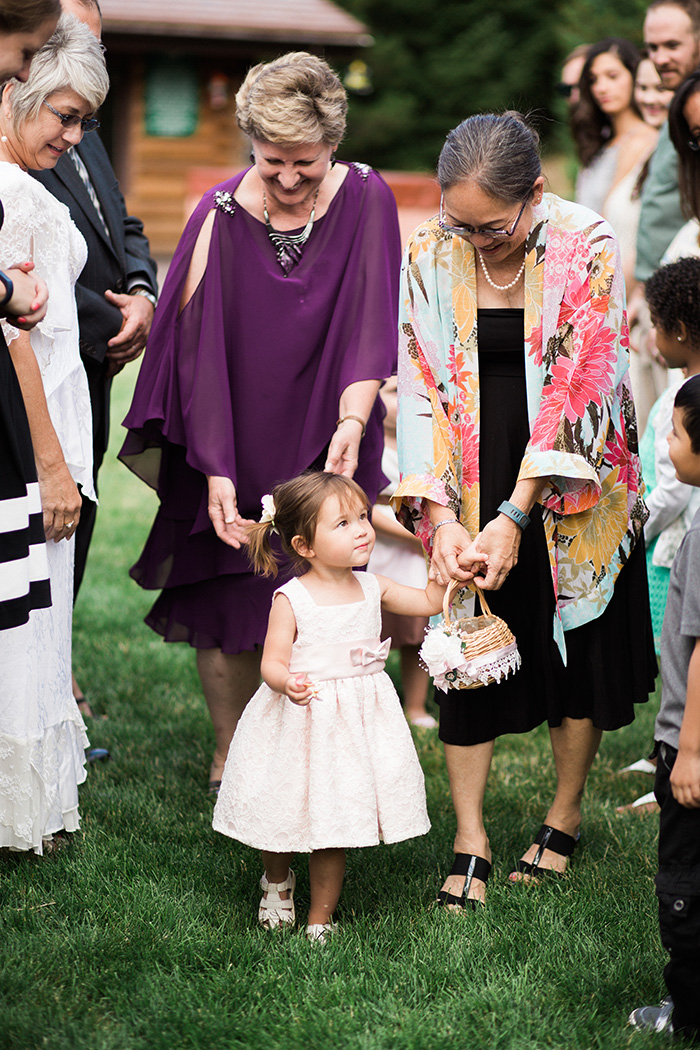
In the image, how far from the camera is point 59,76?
3.29 m

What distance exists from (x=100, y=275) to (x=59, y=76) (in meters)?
0.90

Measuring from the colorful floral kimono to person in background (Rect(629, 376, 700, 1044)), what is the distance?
1.85 feet

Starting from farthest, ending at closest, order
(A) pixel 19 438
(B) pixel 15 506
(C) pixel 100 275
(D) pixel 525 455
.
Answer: (C) pixel 100 275 < (D) pixel 525 455 < (A) pixel 19 438 < (B) pixel 15 506

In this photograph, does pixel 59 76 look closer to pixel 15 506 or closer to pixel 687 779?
pixel 15 506

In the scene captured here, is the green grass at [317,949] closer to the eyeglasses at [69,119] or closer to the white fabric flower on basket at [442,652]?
the white fabric flower on basket at [442,652]

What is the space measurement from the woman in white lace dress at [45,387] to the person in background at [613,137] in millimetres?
3635

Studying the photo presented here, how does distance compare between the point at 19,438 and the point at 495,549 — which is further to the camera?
the point at 495,549

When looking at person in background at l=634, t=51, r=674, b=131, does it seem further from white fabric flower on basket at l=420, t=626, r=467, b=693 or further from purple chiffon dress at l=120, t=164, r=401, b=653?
white fabric flower on basket at l=420, t=626, r=467, b=693

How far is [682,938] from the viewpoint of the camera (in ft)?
8.18

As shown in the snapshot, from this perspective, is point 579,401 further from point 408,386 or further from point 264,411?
point 264,411

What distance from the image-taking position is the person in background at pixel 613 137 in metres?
6.39

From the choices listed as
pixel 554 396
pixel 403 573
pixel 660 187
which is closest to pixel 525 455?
pixel 554 396

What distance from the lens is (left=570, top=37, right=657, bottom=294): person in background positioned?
6387 millimetres

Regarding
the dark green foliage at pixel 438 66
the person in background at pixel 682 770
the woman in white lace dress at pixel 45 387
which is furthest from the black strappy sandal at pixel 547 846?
the dark green foliage at pixel 438 66
